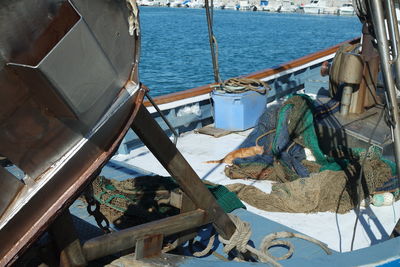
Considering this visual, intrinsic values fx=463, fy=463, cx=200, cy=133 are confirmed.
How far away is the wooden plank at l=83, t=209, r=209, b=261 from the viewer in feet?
7.76

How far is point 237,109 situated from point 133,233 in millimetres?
4525

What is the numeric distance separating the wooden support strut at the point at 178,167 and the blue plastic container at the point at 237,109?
13.0 ft

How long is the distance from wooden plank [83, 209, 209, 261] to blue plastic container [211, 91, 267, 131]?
411cm

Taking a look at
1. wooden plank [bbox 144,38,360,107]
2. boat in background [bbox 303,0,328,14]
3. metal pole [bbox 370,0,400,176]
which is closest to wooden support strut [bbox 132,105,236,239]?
metal pole [bbox 370,0,400,176]

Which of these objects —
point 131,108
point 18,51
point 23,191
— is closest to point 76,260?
point 23,191

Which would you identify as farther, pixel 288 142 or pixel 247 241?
pixel 288 142

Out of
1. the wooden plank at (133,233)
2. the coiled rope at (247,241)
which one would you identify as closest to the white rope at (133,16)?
the wooden plank at (133,233)

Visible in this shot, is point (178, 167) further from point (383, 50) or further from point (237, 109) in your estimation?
point (237, 109)

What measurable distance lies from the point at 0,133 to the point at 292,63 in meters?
7.53

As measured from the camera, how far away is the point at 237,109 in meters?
6.82

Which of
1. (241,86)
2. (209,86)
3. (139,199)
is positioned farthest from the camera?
(209,86)

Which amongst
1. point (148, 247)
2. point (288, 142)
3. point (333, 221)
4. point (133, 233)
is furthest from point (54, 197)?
point (288, 142)

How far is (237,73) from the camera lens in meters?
23.4

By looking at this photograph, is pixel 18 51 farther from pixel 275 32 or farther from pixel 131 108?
pixel 275 32
